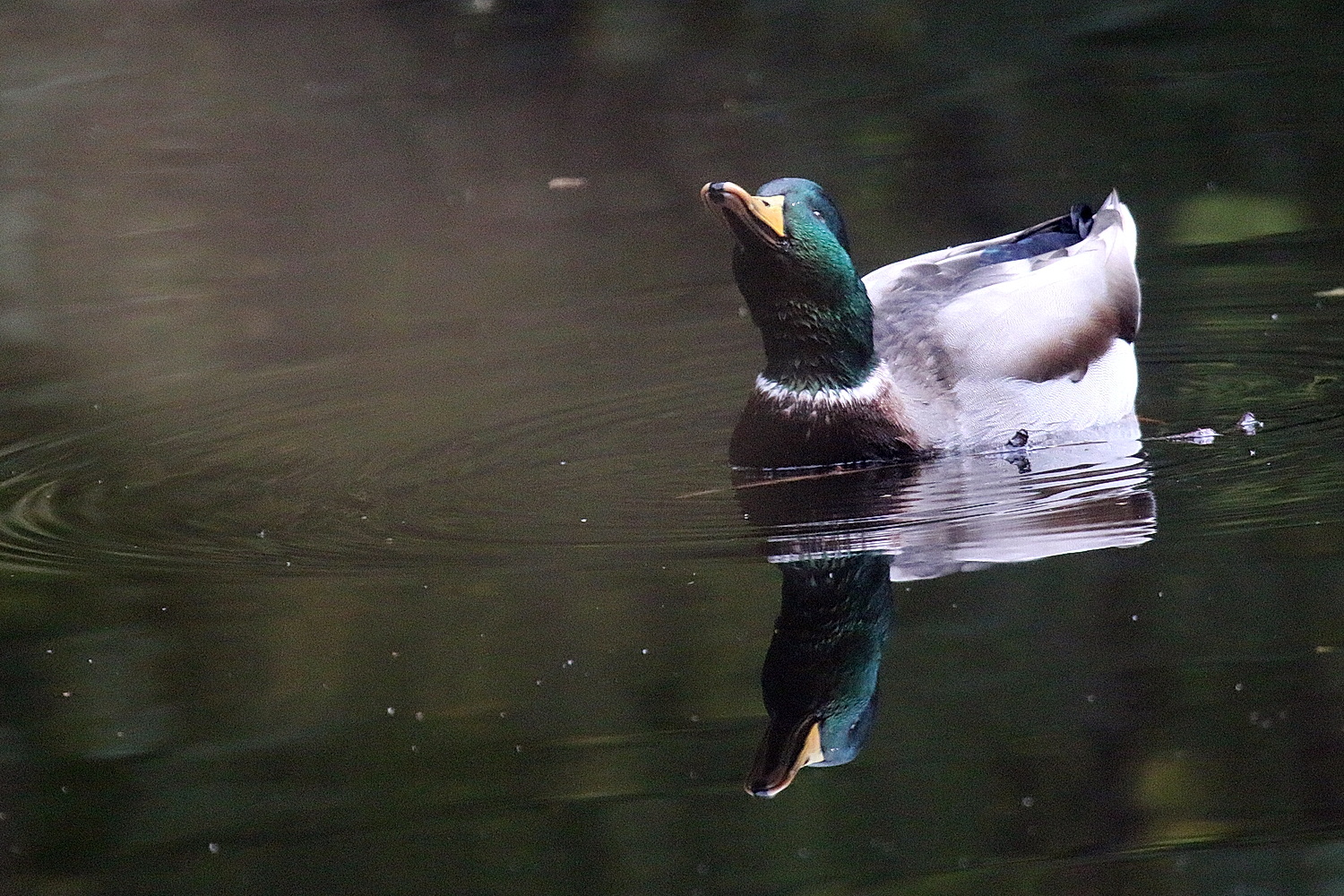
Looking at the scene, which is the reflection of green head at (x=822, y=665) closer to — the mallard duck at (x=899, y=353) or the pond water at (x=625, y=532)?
the pond water at (x=625, y=532)

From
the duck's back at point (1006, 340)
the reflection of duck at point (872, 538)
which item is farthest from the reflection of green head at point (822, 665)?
the duck's back at point (1006, 340)

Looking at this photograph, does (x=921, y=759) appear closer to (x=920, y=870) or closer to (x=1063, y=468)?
(x=920, y=870)

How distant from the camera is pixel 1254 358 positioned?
708 centimetres

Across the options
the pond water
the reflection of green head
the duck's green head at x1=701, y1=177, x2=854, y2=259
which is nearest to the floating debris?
the pond water

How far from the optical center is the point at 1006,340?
6426 millimetres

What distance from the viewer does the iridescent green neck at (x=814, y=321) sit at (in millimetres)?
6211

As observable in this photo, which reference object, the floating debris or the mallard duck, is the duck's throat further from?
the floating debris

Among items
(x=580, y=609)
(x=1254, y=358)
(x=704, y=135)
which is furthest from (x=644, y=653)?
(x=704, y=135)

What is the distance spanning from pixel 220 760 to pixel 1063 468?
2583 millimetres

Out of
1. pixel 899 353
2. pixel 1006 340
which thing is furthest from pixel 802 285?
pixel 1006 340

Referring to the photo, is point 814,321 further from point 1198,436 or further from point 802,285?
point 1198,436

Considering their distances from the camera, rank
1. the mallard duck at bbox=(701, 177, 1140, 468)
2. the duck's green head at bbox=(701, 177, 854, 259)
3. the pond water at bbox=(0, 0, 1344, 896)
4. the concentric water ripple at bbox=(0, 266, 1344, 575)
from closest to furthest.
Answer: the pond water at bbox=(0, 0, 1344, 896) → the concentric water ripple at bbox=(0, 266, 1344, 575) → the duck's green head at bbox=(701, 177, 854, 259) → the mallard duck at bbox=(701, 177, 1140, 468)

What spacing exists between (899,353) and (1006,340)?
318mm

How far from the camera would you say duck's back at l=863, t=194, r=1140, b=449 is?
250 inches
